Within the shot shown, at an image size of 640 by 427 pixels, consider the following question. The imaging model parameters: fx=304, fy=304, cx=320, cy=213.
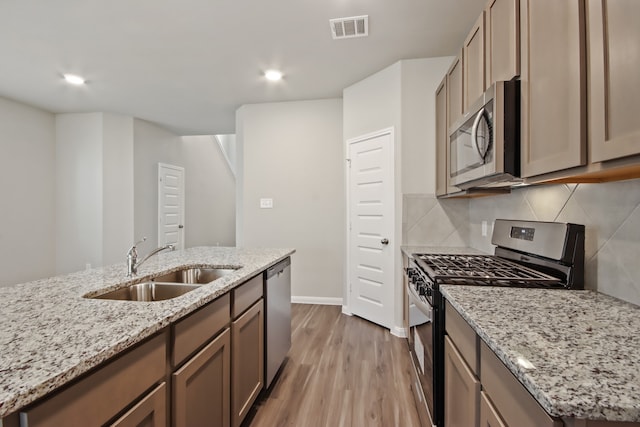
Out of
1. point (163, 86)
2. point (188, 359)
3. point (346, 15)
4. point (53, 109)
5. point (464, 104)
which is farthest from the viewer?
point (53, 109)

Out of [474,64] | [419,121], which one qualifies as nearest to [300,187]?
[419,121]

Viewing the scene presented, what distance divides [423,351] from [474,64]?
1724mm

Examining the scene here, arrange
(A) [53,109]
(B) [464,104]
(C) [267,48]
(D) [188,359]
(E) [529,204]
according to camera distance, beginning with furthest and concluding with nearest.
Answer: (A) [53,109] → (C) [267,48] → (B) [464,104] → (E) [529,204] → (D) [188,359]

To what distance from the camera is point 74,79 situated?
3574 millimetres

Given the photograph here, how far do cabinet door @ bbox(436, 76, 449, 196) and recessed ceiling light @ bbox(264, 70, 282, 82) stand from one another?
1742 millimetres

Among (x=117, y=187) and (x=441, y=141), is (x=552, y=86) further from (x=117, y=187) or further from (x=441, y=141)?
(x=117, y=187)

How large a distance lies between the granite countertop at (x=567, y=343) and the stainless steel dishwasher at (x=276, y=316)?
121 centimetres

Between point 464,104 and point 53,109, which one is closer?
point 464,104

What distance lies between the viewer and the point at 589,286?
1333mm

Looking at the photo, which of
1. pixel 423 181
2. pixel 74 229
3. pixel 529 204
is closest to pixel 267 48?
pixel 423 181

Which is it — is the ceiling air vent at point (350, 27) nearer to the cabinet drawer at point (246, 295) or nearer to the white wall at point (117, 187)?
the cabinet drawer at point (246, 295)

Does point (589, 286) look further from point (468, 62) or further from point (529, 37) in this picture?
point (468, 62)

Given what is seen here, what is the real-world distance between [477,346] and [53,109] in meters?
6.19

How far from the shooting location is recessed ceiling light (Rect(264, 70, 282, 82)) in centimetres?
341
